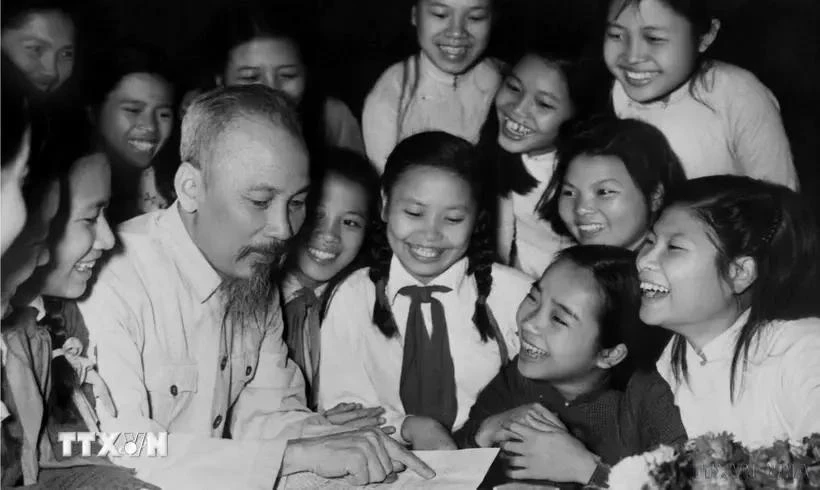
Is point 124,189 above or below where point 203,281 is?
above

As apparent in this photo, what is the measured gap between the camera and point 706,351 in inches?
119

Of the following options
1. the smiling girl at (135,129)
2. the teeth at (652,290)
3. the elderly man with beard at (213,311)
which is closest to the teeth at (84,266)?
the elderly man with beard at (213,311)

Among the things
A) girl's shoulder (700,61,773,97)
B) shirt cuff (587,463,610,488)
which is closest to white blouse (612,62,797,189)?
girl's shoulder (700,61,773,97)

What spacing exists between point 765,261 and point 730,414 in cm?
41

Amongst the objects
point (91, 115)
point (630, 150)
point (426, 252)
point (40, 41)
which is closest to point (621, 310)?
point (630, 150)

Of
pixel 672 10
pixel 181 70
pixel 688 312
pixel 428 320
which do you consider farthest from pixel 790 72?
pixel 181 70

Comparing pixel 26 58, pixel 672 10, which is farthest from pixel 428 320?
pixel 26 58

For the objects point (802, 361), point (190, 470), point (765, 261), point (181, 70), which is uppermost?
point (181, 70)

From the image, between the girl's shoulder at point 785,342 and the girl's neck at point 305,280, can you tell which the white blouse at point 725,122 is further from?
the girl's neck at point 305,280

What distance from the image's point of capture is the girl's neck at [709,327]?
3018mm

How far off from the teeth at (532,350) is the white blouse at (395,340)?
0.09 ft

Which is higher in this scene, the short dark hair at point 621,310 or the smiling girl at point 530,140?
the smiling girl at point 530,140

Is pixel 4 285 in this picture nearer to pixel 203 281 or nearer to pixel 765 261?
pixel 203 281

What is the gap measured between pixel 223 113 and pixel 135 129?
246 mm
